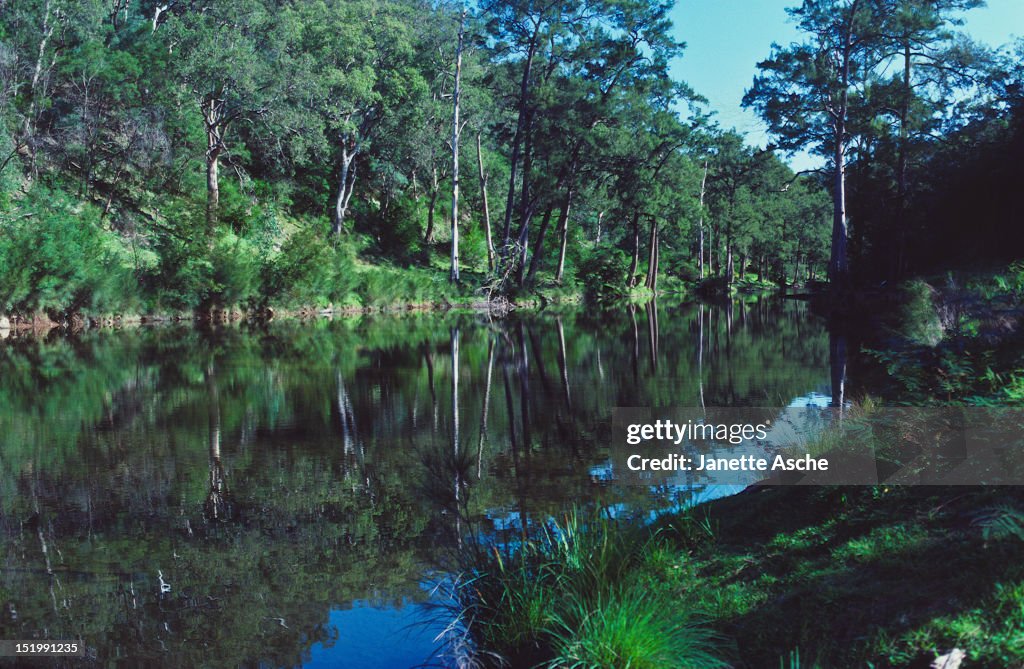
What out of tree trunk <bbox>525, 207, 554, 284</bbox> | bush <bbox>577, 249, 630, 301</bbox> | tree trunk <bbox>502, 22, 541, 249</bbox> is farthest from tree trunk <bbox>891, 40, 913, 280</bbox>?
bush <bbox>577, 249, 630, 301</bbox>

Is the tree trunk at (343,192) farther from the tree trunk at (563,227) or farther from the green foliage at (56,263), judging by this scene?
the green foliage at (56,263)

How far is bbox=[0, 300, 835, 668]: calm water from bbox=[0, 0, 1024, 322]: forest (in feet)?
32.1

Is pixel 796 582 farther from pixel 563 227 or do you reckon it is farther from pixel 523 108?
pixel 563 227

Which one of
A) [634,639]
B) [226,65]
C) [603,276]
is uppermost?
[226,65]

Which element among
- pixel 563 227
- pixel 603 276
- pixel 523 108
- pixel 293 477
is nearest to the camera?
pixel 293 477

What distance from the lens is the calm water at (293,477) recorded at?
5.22 m

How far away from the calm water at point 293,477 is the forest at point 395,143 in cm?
977

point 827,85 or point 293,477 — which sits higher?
point 827,85

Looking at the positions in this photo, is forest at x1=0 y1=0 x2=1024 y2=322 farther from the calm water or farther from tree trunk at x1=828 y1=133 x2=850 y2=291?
the calm water

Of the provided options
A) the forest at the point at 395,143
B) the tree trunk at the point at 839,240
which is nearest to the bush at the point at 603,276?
the forest at the point at 395,143

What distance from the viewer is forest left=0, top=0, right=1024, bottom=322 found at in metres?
27.2

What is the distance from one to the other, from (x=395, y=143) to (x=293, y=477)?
4084 centimetres

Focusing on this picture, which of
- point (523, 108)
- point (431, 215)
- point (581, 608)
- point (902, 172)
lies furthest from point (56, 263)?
point (902, 172)

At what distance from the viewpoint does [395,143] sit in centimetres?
4719
